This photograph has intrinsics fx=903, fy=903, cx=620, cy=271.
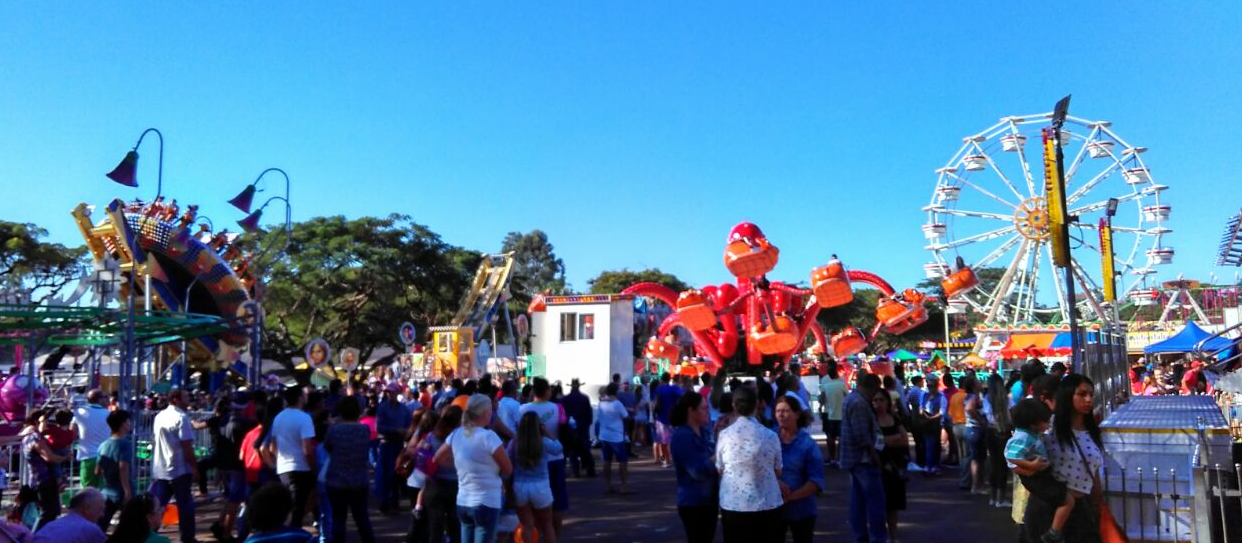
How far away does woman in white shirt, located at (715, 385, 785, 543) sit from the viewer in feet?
15.8

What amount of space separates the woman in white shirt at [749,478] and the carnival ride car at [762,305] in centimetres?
1663

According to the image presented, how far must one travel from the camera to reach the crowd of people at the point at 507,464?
4.37m

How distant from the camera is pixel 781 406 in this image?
18.2 feet

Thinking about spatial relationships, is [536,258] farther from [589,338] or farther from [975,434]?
[975,434]

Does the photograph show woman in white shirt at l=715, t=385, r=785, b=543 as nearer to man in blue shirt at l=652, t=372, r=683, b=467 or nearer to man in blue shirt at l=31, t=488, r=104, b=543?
man in blue shirt at l=31, t=488, r=104, b=543

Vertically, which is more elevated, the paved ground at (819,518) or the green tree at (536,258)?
the green tree at (536,258)

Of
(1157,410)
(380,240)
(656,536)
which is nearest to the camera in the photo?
(656,536)

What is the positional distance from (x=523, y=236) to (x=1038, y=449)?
74011mm

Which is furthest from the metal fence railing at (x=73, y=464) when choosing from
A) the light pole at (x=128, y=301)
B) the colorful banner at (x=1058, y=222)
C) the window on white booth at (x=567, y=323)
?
the window on white booth at (x=567, y=323)

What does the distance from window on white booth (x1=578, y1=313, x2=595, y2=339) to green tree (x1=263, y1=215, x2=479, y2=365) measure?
13070mm

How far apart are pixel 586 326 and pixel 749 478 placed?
2177cm

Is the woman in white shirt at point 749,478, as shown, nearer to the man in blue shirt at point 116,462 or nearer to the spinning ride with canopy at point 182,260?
the man in blue shirt at point 116,462

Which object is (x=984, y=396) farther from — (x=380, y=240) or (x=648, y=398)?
(x=380, y=240)

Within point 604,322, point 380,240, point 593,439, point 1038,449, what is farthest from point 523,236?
point 1038,449
